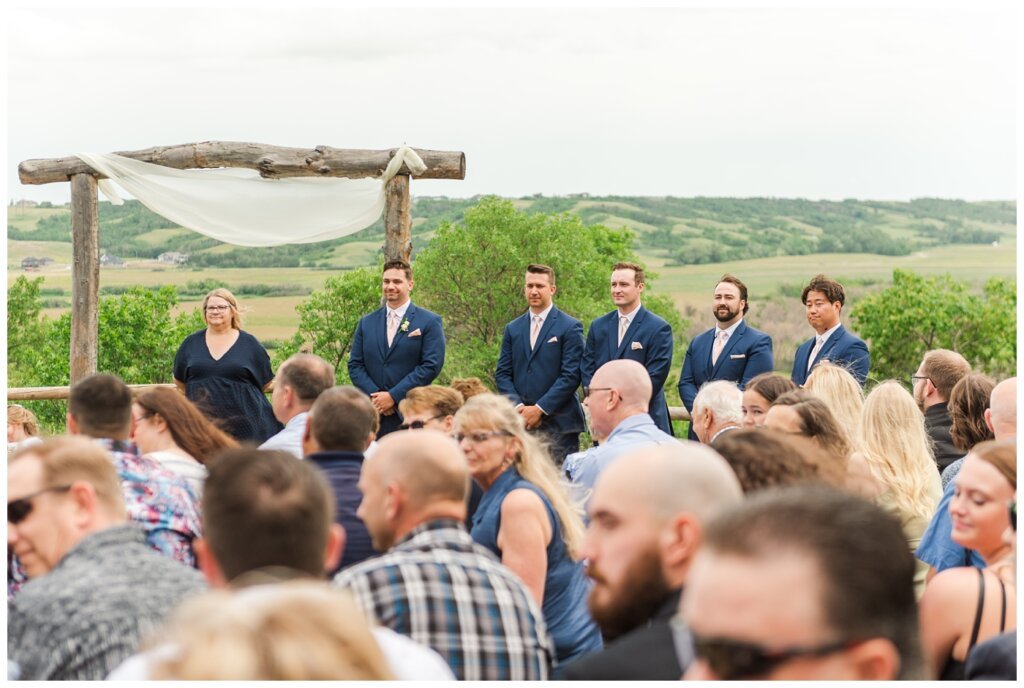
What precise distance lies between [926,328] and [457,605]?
15.9 meters

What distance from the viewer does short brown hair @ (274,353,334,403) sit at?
480cm

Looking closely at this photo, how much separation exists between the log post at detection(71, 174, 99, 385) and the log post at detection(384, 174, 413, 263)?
2.27 m

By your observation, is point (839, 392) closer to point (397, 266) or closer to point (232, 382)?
point (397, 266)

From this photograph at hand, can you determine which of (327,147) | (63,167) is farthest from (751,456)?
(63,167)

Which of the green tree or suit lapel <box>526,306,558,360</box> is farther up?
suit lapel <box>526,306,558,360</box>

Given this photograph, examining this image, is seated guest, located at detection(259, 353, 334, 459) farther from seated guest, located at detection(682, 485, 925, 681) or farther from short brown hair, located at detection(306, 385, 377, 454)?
seated guest, located at detection(682, 485, 925, 681)

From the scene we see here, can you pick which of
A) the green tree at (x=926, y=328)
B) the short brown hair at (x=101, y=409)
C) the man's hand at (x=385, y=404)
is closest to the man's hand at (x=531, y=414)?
the man's hand at (x=385, y=404)

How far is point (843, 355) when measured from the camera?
698cm

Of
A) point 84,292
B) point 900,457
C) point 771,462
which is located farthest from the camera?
point 84,292

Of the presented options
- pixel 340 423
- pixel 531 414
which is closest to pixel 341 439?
pixel 340 423

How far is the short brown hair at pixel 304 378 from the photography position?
4801 mm

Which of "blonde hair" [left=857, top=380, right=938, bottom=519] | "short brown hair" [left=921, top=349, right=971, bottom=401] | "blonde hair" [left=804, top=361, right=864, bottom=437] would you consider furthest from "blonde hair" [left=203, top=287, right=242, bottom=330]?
"blonde hair" [left=857, top=380, right=938, bottom=519]

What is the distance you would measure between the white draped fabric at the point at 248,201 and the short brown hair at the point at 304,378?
145 inches

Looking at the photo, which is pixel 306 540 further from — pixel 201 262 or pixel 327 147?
pixel 201 262
